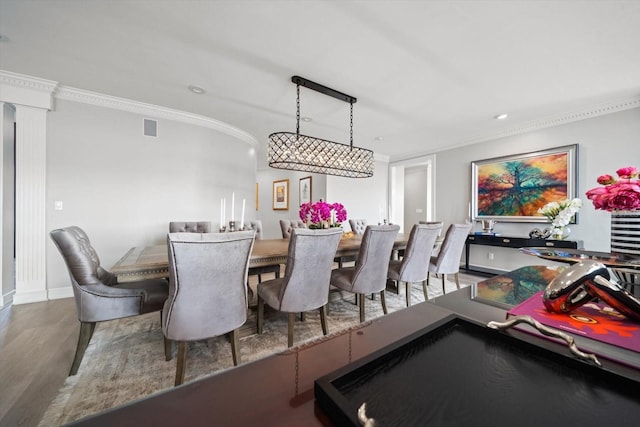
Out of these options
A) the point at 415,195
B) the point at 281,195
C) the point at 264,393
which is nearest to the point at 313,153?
the point at 264,393

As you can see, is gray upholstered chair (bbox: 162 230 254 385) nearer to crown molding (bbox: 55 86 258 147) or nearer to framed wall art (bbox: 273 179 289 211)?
crown molding (bbox: 55 86 258 147)

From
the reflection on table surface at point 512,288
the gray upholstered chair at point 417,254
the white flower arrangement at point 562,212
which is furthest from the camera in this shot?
the gray upholstered chair at point 417,254

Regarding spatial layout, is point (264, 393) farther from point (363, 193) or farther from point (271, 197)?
point (271, 197)

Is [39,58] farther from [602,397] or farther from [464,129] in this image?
[464,129]

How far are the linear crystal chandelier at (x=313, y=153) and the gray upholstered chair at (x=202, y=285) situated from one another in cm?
152

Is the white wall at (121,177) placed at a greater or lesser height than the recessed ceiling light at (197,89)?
lesser

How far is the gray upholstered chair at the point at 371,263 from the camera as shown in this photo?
6.76 feet

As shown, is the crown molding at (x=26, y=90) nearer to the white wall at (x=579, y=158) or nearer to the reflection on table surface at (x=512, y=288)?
the reflection on table surface at (x=512, y=288)

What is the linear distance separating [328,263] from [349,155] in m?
1.79

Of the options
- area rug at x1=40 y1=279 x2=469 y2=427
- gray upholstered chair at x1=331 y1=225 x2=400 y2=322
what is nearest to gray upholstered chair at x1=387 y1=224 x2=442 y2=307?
gray upholstered chair at x1=331 y1=225 x2=400 y2=322

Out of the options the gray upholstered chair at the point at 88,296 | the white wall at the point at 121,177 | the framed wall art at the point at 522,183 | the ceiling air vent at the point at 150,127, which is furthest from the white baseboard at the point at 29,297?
the framed wall art at the point at 522,183

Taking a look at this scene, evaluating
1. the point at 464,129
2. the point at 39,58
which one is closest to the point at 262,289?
the point at 39,58

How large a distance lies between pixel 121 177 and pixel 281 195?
3.69 metres

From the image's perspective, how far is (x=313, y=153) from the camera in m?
2.88
